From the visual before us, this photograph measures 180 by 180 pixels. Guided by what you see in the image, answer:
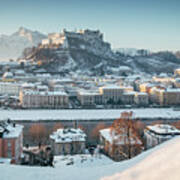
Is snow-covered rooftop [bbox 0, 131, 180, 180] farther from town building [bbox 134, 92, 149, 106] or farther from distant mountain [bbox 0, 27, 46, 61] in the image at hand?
distant mountain [bbox 0, 27, 46, 61]

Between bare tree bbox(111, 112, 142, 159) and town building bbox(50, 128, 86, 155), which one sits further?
town building bbox(50, 128, 86, 155)

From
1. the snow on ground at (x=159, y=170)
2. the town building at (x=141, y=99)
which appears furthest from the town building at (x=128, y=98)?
the snow on ground at (x=159, y=170)

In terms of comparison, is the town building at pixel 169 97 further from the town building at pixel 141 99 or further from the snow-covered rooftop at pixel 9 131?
the snow-covered rooftop at pixel 9 131

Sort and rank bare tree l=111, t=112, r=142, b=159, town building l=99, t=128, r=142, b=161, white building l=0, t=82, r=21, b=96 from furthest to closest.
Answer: white building l=0, t=82, r=21, b=96 → town building l=99, t=128, r=142, b=161 → bare tree l=111, t=112, r=142, b=159

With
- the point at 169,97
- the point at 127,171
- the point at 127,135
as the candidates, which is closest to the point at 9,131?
the point at 127,135

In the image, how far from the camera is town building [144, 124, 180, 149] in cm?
1131

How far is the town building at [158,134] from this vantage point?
11.3 m

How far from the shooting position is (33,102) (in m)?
23.2

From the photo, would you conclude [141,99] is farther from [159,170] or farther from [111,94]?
[159,170]

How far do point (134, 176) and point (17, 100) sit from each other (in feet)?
78.1

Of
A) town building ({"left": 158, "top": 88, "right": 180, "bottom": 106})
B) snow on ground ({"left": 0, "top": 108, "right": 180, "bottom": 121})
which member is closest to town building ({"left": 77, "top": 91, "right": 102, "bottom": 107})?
snow on ground ({"left": 0, "top": 108, "right": 180, "bottom": 121})

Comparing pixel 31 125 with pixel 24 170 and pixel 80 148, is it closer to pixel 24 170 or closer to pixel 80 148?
pixel 80 148

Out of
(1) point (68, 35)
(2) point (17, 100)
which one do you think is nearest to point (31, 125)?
(2) point (17, 100)

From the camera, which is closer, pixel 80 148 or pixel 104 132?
pixel 80 148
